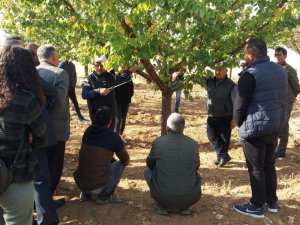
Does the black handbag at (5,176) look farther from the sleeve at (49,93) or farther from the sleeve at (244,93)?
the sleeve at (244,93)

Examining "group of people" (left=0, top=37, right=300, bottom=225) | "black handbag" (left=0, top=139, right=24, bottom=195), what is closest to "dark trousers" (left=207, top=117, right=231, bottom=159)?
"group of people" (left=0, top=37, right=300, bottom=225)

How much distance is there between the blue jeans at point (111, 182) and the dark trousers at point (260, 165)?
156 centimetres

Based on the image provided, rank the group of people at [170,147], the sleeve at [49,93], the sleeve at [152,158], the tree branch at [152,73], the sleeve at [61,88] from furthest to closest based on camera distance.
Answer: the tree branch at [152,73], the sleeve at [152,158], the sleeve at [61,88], the group of people at [170,147], the sleeve at [49,93]

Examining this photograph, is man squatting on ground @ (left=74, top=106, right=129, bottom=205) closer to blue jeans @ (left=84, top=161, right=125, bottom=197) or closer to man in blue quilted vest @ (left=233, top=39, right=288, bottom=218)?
blue jeans @ (left=84, top=161, right=125, bottom=197)

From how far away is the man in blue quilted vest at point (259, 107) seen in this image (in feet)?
12.7

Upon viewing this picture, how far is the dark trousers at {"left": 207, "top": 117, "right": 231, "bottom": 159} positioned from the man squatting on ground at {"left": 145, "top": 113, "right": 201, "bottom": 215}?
6.69 ft

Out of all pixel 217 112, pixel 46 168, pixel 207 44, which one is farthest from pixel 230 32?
pixel 46 168

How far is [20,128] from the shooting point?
2605mm

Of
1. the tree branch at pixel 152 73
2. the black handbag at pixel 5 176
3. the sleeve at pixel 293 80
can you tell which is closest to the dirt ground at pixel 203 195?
the sleeve at pixel 293 80

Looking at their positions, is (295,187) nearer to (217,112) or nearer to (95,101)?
(217,112)

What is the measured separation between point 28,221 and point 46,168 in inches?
36.9

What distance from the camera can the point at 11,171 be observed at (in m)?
2.57

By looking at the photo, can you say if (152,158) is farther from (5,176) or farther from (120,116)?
(120,116)

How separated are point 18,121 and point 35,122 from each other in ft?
0.49
